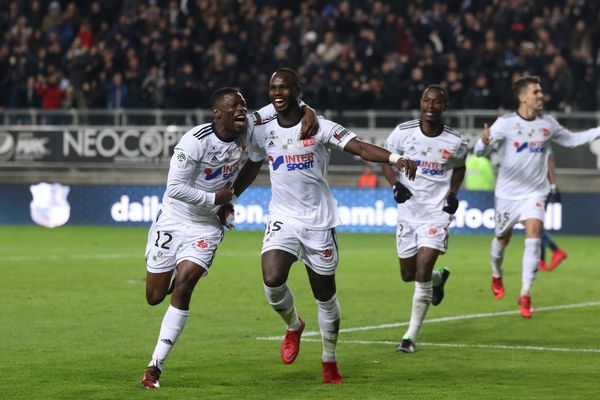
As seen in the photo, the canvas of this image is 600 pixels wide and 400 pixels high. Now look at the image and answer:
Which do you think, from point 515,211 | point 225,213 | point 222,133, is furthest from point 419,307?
point 515,211

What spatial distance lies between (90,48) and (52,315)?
65.7 ft

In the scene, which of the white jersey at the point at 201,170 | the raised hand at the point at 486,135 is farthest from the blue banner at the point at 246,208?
the white jersey at the point at 201,170

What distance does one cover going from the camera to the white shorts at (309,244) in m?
9.92

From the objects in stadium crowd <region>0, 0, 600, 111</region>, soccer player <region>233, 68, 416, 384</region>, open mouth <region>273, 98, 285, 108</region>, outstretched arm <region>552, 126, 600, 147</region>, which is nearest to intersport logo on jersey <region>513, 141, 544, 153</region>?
outstretched arm <region>552, 126, 600, 147</region>

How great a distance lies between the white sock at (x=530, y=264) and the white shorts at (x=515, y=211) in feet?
1.02

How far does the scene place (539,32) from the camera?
28.9m

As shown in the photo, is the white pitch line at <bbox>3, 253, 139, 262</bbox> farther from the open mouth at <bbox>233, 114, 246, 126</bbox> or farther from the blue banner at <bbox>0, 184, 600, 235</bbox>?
the open mouth at <bbox>233, 114, 246, 126</bbox>

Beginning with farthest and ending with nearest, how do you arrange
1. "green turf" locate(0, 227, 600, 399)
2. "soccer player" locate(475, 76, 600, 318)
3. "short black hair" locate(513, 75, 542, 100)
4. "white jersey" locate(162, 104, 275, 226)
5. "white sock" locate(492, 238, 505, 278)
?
"white sock" locate(492, 238, 505, 278) < "soccer player" locate(475, 76, 600, 318) < "short black hair" locate(513, 75, 542, 100) < "white jersey" locate(162, 104, 275, 226) < "green turf" locate(0, 227, 600, 399)

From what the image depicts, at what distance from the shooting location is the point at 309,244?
9930mm

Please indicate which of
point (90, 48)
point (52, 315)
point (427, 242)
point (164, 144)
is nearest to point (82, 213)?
point (164, 144)

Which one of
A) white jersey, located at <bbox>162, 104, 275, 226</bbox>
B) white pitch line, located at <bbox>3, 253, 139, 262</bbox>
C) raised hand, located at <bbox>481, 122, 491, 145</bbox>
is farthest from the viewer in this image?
white pitch line, located at <bbox>3, 253, 139, 262</bbox>

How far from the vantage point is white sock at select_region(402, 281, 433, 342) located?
37.9ft

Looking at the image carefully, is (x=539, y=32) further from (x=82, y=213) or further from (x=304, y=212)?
(x=304, y=212)

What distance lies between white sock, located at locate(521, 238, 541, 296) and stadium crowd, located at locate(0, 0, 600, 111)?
13019 mm
